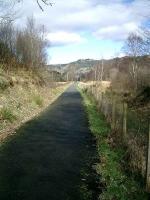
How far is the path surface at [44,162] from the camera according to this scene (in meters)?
9.39

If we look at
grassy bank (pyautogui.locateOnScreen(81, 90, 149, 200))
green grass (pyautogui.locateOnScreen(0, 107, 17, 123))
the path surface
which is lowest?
the path surface

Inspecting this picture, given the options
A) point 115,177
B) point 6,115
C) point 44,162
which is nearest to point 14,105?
point 6,115

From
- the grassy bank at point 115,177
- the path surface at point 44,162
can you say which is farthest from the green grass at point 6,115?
the grassy bank at point 115,177

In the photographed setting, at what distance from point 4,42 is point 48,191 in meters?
32.0

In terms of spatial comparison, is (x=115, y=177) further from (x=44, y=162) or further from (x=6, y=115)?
(x=6, y=115)

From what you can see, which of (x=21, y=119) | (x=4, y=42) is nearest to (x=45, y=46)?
(x=4, y=42)

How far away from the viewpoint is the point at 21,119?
22875 millimetres

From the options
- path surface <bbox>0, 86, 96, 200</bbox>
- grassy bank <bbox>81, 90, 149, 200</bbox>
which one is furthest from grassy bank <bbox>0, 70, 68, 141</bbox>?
grassy bank <bbox>81, 90, 149, 200</bbox>

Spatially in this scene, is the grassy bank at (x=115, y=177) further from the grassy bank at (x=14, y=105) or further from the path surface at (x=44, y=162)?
the grassy bank at (x=14, y=105)

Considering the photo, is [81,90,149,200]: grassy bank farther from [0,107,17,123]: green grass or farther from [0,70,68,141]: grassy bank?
[0,107,17,123]: green grass

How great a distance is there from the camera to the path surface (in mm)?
9391

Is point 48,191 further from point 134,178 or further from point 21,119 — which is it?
point 21,119

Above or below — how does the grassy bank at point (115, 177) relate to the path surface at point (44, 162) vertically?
above

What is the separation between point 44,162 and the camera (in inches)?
488
